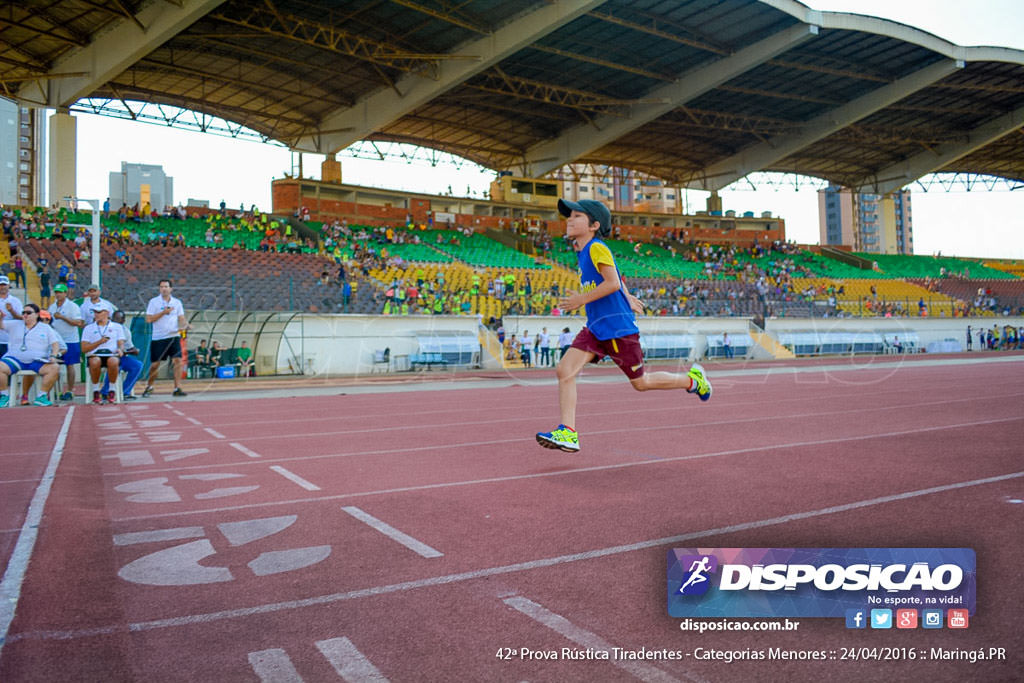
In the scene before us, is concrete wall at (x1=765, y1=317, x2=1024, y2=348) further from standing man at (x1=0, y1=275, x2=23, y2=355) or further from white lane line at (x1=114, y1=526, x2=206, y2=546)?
white lane line at (x1=114, y1=526, x2=206, y2=546)

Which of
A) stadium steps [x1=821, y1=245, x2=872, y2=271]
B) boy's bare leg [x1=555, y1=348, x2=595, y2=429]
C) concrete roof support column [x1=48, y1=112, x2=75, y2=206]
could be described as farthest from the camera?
stadium steps [x1=821, y1=245, x2=872, y2=271]

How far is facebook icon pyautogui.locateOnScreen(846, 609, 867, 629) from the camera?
2.30 m

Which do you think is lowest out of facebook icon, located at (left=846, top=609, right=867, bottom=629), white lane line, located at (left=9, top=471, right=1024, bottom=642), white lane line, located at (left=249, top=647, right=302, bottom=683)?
white lane line, located at (left=249, top=647, right=302, bottom=683)

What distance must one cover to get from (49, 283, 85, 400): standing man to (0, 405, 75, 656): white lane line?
7968mm

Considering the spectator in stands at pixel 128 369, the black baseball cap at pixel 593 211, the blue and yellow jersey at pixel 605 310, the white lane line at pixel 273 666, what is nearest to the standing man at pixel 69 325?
the spectator in stands at pixel 128 369

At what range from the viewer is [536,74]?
4238cm

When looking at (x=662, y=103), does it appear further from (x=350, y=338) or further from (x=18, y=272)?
(x=18, y=272)

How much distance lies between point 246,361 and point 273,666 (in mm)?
22924

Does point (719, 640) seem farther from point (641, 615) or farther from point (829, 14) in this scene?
point (829, 14)

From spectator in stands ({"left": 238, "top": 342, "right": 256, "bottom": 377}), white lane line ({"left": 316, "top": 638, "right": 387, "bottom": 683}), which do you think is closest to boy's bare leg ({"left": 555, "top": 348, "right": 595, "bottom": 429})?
white lane line ({"left": 316, "top": 638, "right": 387, "bottom": 683})

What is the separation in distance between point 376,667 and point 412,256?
36548mm

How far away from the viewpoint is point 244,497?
4.93 meters

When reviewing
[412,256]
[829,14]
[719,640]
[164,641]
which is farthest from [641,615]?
[829,14]

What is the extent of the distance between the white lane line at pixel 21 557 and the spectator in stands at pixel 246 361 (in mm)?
18403
